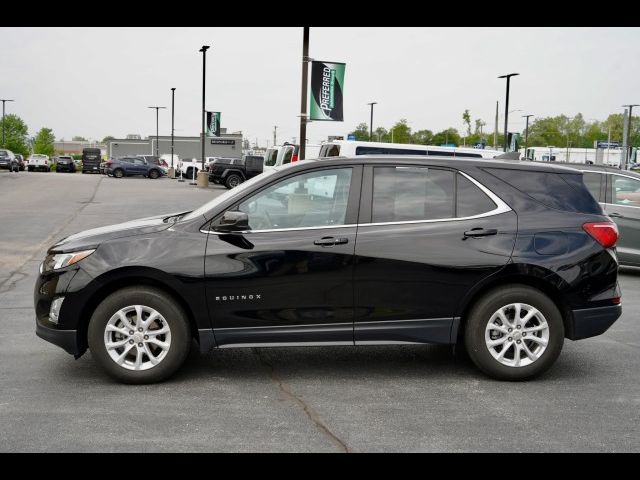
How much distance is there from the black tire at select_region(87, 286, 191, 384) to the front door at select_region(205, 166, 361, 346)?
0.26 metres

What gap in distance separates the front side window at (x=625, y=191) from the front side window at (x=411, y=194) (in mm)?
6476

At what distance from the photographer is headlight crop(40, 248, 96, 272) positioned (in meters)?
5.56

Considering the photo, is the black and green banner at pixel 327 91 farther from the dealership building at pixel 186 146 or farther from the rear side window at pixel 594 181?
the dealership building at pixel 186 146

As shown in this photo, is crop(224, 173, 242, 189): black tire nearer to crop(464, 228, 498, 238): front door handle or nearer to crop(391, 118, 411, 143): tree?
crop(464, 228, 498, 238): front door handle

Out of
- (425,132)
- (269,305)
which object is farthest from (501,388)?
(425,132)

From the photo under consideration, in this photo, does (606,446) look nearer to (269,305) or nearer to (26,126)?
(269,305)

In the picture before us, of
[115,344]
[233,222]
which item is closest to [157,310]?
[115,344]

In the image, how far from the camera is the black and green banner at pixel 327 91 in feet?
61.3

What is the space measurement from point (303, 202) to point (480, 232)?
1.35m

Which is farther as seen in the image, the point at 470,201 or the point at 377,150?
the point at 377,150

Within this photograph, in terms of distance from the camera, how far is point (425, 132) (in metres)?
118

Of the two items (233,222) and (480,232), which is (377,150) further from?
(233,222)

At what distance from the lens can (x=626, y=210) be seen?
11391 millimetres

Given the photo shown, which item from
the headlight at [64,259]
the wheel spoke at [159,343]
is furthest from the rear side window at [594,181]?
the headlight at [64,259]
